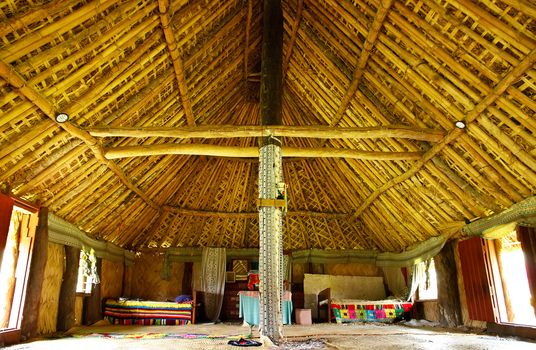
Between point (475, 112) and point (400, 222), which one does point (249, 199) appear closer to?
point (400, 222)

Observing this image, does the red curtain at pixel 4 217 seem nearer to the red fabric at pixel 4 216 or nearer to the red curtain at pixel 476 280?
the red fabric at pixel 4 216

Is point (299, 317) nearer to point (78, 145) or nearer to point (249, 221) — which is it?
point (249, 221)

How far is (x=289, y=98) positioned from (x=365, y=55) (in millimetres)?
3427

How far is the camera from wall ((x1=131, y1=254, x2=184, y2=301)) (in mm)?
11625

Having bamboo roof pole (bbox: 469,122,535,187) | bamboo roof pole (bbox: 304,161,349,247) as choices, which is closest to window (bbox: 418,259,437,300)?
bamboo roof pole (bbox: 304,161,349,247)

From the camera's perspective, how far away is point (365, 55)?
650 centimetres

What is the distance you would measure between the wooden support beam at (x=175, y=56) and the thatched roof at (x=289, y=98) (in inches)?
1.1

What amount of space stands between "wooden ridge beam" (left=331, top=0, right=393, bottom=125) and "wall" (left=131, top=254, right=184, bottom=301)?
6.93 meters

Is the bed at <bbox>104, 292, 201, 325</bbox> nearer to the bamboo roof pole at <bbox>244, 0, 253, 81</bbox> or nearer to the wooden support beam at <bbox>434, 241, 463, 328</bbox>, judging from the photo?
the bamboo roof pole at <bbox>244, 0, 253, 81</bbox>

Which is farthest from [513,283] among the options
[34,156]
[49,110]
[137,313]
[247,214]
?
[34,156]

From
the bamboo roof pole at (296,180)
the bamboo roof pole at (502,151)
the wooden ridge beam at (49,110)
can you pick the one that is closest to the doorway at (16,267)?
the wooden ridge beam at (49,110)

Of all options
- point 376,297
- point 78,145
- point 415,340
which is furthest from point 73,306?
point 376,297

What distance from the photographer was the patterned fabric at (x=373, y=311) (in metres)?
10.1

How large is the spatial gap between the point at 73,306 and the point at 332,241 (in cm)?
717
